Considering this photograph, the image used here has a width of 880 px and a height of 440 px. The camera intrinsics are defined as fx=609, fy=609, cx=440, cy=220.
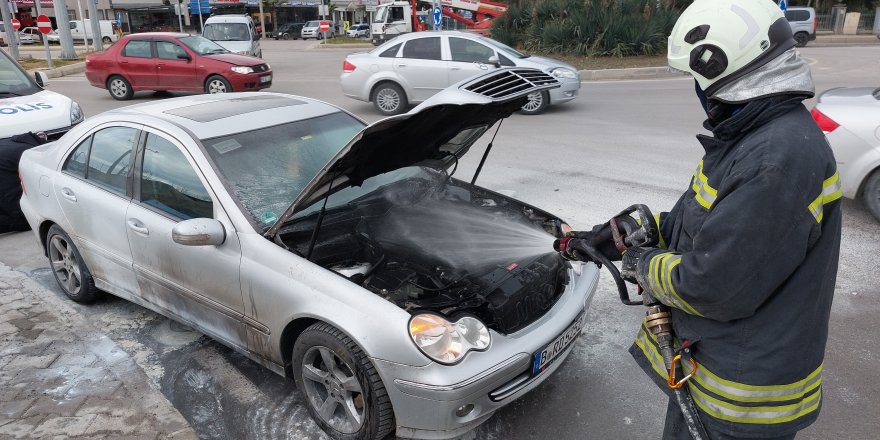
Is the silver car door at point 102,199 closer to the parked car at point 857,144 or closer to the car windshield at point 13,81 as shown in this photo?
the car windshield at point 13,81

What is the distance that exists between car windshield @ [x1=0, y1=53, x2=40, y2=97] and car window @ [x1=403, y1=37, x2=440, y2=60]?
6.16 metres

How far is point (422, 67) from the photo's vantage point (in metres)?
11.5

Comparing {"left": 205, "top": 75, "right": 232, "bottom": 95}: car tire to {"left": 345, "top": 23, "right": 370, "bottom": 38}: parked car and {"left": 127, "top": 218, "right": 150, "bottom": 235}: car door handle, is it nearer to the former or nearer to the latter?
{"left": 127, "top": 218, "right": 150, "bottom": 235}: car door handle

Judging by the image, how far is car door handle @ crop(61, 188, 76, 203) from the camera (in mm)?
4086

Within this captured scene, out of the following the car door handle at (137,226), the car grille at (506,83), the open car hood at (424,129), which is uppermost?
the car grille at (506,83)

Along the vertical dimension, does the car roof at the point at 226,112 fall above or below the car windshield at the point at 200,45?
below

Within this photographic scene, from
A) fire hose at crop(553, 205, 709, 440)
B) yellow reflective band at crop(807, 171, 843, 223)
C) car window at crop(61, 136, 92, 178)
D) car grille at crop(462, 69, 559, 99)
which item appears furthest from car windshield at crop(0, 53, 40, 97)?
yellow reflective band at crop(807, 171, 843, 223)

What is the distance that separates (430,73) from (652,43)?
10199 mm

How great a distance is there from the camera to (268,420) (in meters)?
3.13

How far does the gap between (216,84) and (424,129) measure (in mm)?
11874

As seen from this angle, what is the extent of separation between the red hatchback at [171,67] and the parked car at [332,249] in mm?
9687

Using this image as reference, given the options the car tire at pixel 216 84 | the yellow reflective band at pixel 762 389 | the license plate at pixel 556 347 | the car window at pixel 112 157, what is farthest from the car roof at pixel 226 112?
the car tire at pixel 216 84

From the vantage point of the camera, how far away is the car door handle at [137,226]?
3.59 meters

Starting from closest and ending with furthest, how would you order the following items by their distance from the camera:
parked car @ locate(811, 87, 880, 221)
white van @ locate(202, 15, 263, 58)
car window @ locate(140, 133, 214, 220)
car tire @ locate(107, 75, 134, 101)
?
car window @ locate(140, 133, 214, 220) → parked car @ locate(811, 87, 880, 221) → car tire @ locate(107, 75, 134, 101) → white van @ locate(202, 15, 263, 58)
